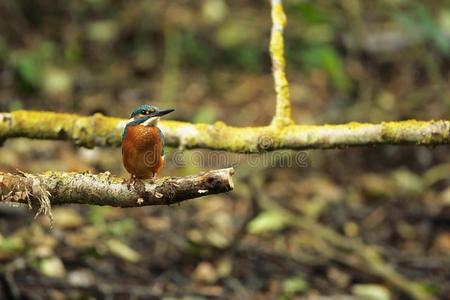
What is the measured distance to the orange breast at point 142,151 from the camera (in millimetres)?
3092

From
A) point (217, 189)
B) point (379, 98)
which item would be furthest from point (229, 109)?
point (217, 189)

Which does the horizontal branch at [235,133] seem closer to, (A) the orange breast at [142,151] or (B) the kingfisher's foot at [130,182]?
(A) the orange breast at [142,151]

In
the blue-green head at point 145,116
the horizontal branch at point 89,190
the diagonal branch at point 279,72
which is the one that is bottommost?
the horizontal branch at point 89,190

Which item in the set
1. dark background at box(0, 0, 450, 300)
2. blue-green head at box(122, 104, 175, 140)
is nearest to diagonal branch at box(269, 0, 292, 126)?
blue-green head at box(122, 104, 175, 140)

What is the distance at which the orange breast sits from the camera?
3092mm

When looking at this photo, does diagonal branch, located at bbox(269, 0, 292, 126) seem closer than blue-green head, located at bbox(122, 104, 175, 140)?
No

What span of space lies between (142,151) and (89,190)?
14.4 inches

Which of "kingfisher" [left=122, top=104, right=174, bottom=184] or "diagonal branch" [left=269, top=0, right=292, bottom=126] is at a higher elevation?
"diagonal branch" [left=269, top=0, right=292, bottom=126]

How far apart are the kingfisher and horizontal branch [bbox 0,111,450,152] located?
0.89m

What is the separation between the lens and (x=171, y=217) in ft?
19.7

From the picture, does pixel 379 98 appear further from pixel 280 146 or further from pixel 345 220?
pixel 280 146

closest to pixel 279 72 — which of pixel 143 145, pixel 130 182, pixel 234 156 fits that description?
pixel 143 145

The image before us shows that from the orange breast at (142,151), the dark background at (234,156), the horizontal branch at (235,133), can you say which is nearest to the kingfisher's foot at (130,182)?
the orange breast at (142,151)

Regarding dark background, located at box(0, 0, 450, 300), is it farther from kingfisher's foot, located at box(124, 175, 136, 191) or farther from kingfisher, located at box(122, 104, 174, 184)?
kingfisher's foot, located at box(124, 175, 136, 191)
